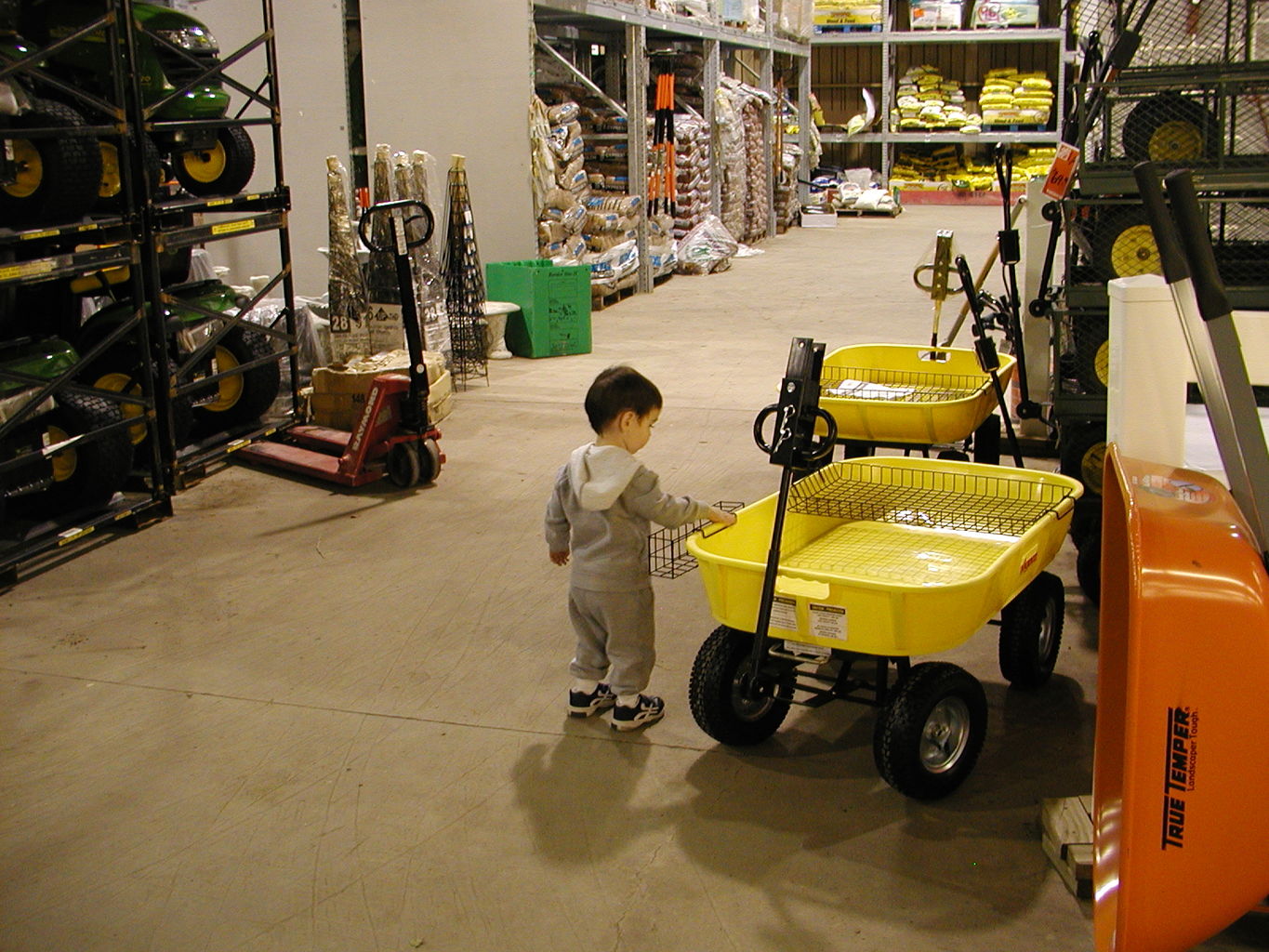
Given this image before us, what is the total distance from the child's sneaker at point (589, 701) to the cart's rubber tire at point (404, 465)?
8.00 ft

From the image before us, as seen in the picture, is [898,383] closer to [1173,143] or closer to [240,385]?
[1173,143]

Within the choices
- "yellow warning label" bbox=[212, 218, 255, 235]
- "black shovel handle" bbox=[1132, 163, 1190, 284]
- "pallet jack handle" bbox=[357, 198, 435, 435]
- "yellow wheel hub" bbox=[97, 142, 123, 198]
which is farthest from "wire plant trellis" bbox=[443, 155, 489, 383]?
"black shovel handle" bbox=[1132, 163, 1190, 284]

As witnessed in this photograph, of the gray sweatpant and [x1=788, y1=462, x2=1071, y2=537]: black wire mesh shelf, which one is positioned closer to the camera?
the gray sweatpant

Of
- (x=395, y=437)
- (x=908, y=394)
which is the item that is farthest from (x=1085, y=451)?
(x=395, y=437)

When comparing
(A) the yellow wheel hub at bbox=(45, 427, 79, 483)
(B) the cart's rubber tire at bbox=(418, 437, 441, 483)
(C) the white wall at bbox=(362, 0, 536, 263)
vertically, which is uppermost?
(C) the white wall at bbox=(362, 0, 536, 263)

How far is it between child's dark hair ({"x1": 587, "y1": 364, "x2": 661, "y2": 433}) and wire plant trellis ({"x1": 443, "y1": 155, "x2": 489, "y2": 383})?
16.7 feet

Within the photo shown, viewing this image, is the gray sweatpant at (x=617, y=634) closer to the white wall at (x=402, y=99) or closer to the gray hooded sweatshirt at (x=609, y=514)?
the gray hooded sweatshirt at (x=609, y=514)

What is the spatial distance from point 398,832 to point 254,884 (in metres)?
0.35

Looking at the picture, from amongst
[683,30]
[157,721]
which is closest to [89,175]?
[157,721]

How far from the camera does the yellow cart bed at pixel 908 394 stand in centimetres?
419

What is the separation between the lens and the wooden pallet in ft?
8.59

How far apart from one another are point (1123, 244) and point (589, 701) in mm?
2366

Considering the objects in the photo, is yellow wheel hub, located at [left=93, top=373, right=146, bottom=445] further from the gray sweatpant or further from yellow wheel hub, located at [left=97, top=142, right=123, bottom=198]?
the gray sweatpant

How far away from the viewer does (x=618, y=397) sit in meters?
3.22
